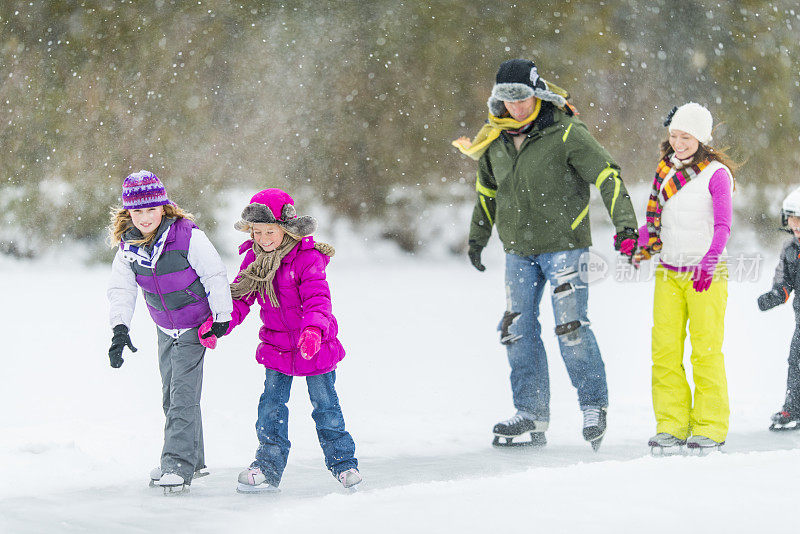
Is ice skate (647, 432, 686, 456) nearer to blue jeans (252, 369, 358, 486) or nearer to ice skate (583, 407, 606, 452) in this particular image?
ice skate (583, 407, 606, 452)

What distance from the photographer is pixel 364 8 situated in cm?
867

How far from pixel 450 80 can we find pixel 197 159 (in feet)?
7.65

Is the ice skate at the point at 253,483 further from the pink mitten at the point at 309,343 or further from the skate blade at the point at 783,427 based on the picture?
the skate blade at the point at 783,427

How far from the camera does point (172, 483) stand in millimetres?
3477

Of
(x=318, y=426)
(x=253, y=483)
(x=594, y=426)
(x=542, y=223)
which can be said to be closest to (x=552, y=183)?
(x=542, y=223)

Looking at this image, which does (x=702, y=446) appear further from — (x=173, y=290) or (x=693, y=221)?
(x=173, y=290)

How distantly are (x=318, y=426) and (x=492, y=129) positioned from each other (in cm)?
167

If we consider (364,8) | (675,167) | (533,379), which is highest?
(364,8)

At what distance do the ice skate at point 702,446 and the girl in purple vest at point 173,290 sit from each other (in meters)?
2.06

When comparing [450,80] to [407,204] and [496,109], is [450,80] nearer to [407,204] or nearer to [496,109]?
[407,204]

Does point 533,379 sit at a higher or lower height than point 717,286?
lower

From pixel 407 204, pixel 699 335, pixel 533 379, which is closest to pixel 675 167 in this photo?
pixel 699 335

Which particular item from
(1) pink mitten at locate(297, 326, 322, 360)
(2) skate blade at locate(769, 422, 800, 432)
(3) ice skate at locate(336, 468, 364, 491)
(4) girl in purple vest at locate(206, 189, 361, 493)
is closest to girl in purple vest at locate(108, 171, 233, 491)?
(4) girl in purple vest at locate(206, 189, 361, 493)

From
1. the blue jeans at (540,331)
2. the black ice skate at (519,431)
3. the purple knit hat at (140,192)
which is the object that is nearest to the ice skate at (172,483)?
the purple knit hat at (140,192)
